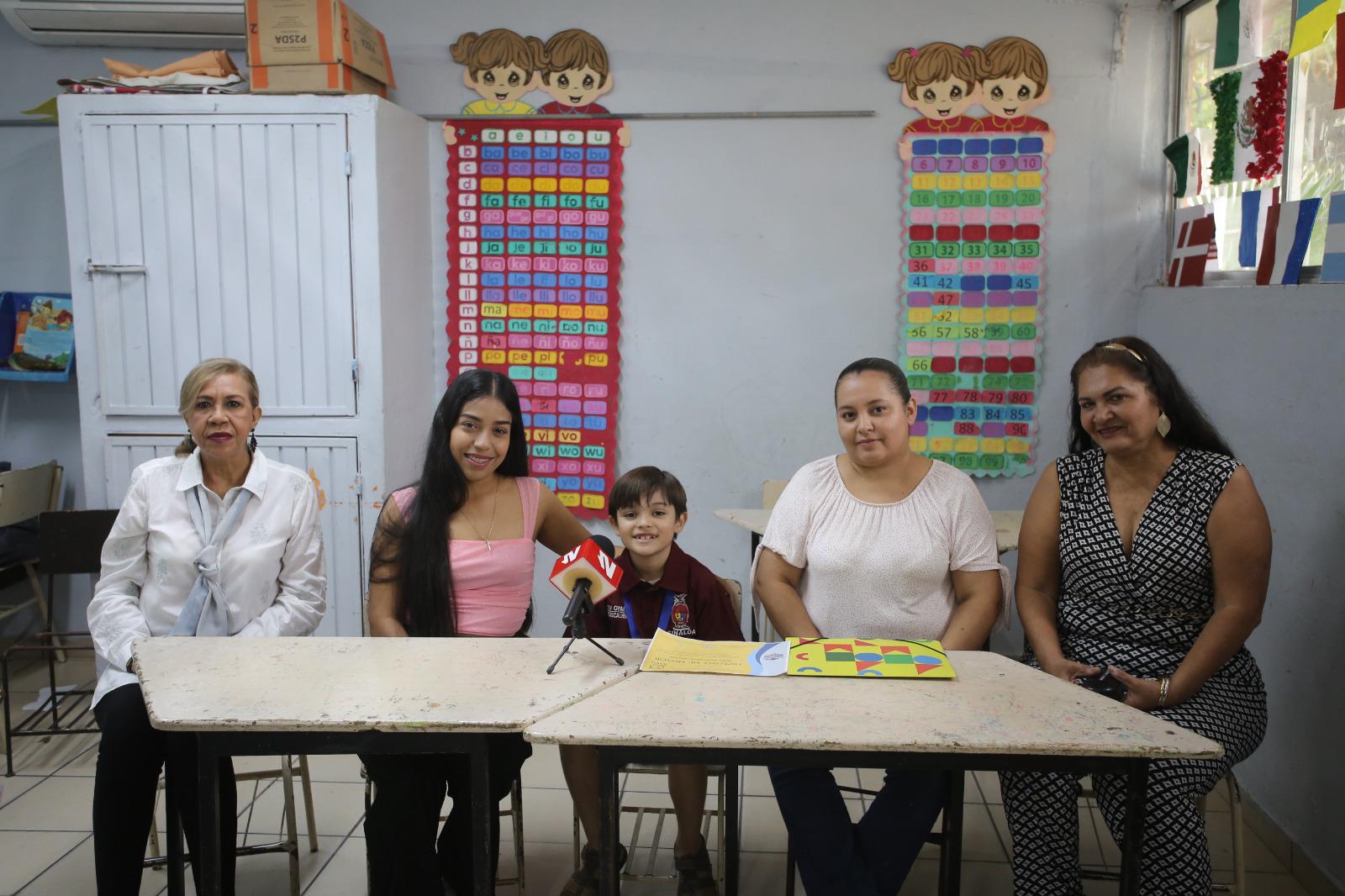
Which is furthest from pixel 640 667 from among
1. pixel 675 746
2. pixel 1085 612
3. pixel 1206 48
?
pixel 1206 48

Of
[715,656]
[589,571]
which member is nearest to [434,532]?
[589,571]

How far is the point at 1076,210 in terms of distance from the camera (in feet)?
13.5

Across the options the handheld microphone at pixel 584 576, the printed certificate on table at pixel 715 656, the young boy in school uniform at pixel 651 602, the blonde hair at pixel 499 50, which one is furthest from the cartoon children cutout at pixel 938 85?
the handheld microphone at pixel 584 576

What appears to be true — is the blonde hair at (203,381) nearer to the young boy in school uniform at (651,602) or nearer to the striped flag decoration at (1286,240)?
the young boy in school uniform at (651,602)

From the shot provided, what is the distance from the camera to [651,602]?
2.53 metres

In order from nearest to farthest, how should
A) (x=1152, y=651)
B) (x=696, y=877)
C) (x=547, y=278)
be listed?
(x=1152, y=651) → (x=696, y=877) → (x=547, y=278)

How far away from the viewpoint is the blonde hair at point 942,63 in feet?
13.3

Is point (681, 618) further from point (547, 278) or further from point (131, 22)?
point (131, 22)

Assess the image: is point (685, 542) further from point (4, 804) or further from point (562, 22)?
point (4, 804)

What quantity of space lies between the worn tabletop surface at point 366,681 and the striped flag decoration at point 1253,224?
237cm

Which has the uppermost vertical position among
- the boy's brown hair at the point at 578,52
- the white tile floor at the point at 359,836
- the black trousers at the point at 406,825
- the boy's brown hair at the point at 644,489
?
the boy's brown hair at the point at 578,52

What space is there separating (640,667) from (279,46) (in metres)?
2.89

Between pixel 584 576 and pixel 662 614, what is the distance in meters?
0.48

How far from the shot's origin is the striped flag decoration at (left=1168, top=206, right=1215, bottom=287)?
12.1 ft
